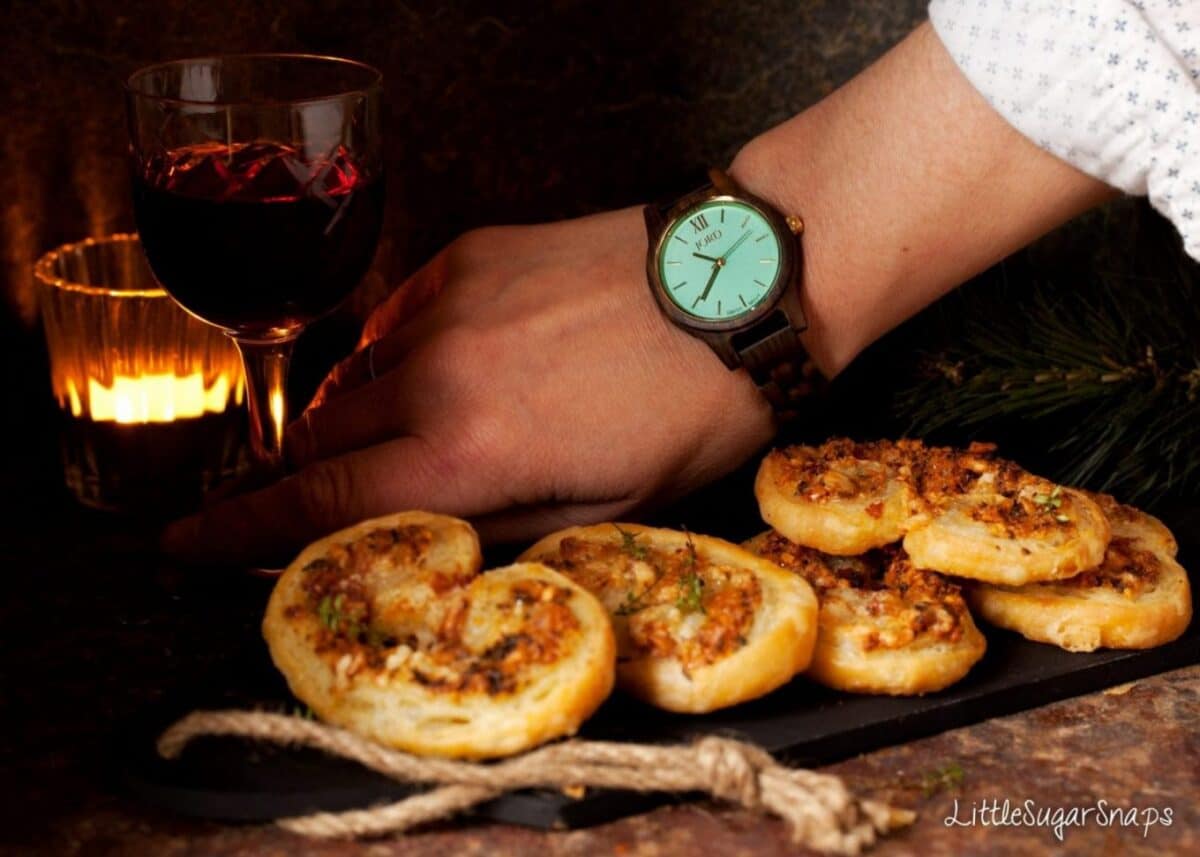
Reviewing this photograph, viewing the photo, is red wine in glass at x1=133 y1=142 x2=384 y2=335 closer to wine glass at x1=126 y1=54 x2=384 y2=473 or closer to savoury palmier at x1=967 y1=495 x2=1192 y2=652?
wine glass at x1=126 y1=54 x2=384 y2=473

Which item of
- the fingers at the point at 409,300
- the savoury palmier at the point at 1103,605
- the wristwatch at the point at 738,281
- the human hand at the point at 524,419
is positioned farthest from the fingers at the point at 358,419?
the savoury palmier at the point at 1103,605

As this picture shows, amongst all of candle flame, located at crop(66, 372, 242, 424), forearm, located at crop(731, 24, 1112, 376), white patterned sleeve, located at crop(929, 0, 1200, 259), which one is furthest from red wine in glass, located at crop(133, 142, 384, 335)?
white patterned sleeve, located at crop(929, 0, 1200, 259)

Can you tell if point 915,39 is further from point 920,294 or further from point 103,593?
point 103,593

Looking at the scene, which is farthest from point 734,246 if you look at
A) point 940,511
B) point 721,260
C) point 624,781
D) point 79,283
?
point 79,283

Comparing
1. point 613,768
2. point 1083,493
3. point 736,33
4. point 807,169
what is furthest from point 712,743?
point 736,33

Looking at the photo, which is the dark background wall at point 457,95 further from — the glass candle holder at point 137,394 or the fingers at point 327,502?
the fingers at point 327,502

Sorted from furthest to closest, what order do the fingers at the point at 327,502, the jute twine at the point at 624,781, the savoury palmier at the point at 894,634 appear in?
the fingers at the point at 327,502, the savoury palmier at the point at 894,634, the jute twine at the point at 624,781

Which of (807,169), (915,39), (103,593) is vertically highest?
(915,39)
